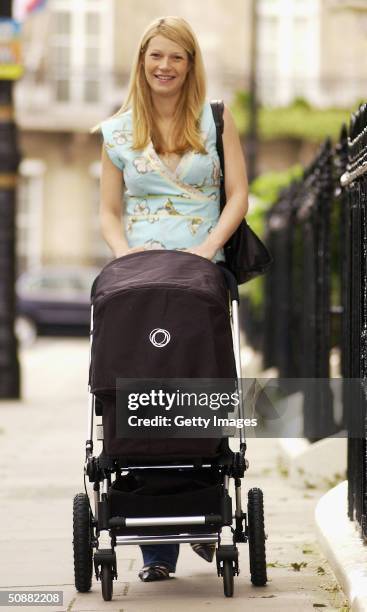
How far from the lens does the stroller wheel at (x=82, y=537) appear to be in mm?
5102

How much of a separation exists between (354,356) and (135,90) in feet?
4.28

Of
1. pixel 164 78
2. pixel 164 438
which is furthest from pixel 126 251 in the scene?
pixel 164 438

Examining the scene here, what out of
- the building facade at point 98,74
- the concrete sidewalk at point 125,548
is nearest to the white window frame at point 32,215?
the building facade at point 98,74

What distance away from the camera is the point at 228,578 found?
5.07m

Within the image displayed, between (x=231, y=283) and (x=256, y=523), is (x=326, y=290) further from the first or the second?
(x=256, y=523)

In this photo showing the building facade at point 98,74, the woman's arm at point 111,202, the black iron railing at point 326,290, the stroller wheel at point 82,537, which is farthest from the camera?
the building facade at point 98,74

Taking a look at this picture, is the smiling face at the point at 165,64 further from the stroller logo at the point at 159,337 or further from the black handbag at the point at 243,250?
the stroller logo at the point at 159,337

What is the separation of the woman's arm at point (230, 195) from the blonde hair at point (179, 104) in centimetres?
10

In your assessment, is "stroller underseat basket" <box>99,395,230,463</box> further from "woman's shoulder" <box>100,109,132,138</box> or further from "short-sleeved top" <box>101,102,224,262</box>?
"woman's shoulder" <box>100,109,132,138</box>

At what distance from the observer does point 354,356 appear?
5.79 metres

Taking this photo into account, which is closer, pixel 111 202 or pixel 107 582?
pixel 107 582

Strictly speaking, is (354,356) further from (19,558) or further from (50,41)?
(50,41)

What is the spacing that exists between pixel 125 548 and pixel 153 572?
2.92 feet

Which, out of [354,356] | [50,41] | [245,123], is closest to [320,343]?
[354,356]
